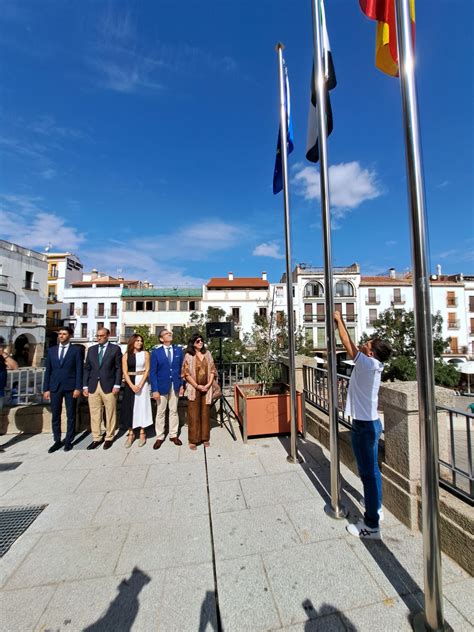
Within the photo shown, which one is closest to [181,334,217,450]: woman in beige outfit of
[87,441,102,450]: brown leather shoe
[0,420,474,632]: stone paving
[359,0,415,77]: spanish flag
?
[0,420,474,632]: stone paving

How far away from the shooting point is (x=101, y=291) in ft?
121

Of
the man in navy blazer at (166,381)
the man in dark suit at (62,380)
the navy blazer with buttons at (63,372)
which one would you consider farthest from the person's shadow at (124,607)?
the navy blazer with buttons at (63,372)

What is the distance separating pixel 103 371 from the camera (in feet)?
A: 15.2

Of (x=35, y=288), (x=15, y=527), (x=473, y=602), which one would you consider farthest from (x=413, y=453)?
(x=35, y=288)

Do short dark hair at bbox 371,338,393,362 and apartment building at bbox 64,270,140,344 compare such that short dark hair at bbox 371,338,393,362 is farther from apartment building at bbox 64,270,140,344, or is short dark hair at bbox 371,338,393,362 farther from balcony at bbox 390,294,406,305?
balcony at bbox 390,294,406,305

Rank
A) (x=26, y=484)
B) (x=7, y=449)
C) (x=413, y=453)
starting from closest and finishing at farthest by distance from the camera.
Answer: (x=413, y=453) < (x=26, y=484) < (x=7, y=449)

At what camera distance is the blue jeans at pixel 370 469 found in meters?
2.52

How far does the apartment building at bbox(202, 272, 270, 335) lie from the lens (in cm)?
3691

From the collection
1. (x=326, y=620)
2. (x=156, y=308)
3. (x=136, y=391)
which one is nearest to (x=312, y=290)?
(x=156, y=308)

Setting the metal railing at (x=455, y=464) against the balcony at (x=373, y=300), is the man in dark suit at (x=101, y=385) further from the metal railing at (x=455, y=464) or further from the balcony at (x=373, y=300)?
the balcony at (x=373, y=300)

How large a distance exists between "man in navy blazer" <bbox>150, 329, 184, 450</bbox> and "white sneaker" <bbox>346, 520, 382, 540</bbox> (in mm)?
2897

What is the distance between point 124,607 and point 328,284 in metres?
3.03

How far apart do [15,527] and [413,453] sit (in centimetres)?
392

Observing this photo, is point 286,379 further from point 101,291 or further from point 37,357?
point 101,291
